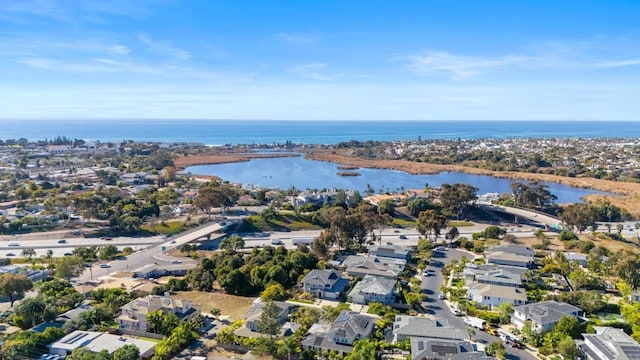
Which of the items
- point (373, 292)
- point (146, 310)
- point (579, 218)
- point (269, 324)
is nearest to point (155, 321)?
point (146, 310)

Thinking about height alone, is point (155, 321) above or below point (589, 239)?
above

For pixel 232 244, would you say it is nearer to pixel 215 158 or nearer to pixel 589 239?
pixel 589 239

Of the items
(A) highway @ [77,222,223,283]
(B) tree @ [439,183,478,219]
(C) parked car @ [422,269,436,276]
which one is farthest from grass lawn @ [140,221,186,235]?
(B) tree @ [439,183,478,219]

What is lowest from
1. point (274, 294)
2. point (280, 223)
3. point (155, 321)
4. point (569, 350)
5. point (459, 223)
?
point (459, 223)

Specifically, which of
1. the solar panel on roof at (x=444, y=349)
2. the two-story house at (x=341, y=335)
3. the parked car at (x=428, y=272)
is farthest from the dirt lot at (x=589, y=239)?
the two-story house at (x=341, y=335)

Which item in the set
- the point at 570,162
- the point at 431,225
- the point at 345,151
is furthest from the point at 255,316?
the point at 345,151

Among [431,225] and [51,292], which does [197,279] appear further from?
[431,225]

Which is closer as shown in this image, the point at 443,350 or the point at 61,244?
the point at 443,350

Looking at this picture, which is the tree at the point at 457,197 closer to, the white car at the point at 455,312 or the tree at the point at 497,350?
the white car at the point at 455,312
